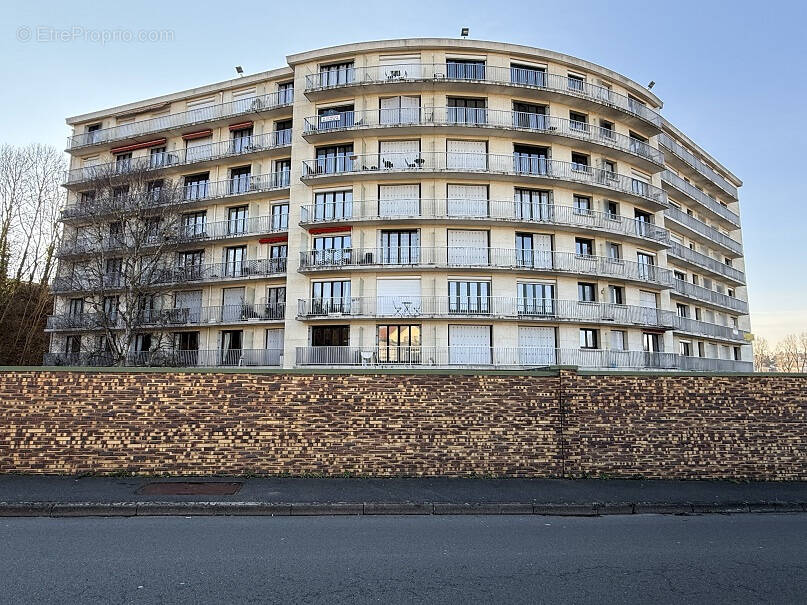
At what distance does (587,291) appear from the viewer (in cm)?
2689

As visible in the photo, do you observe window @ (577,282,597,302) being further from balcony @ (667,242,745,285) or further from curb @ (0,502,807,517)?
curb @ (0,502,807,517)

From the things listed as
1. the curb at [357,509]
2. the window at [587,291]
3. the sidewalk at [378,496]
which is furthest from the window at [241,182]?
the curb at [357,509]

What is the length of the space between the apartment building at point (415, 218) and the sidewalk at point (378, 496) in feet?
49.7

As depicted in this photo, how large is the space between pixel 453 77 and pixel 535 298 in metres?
12.2

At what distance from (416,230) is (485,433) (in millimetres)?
17213

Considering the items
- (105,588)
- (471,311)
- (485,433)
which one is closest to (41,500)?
(105,588)

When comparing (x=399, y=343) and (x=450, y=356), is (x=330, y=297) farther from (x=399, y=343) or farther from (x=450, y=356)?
(x=450, y=356)

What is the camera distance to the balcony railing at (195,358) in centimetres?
2669

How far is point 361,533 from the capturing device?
6.36 m

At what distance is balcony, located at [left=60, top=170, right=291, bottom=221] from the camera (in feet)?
89.4

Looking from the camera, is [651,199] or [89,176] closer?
[651,199]

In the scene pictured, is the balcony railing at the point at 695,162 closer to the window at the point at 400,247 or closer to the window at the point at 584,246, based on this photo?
the window at the point at 584,246

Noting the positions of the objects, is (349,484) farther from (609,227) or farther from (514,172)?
(609,227)

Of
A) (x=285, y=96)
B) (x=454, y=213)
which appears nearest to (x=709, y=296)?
(x=454, y=213)
